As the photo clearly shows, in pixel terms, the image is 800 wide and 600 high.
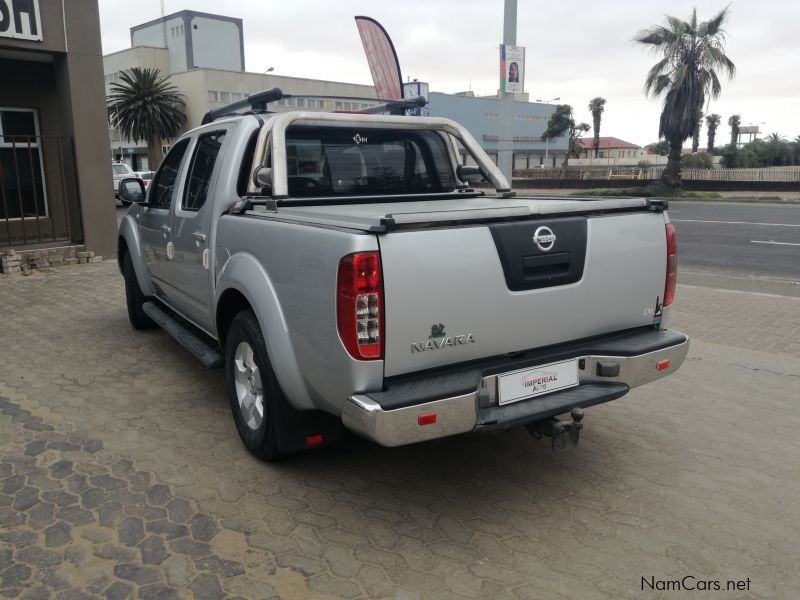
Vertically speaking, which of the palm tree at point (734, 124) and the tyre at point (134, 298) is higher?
the palm tree at point (734, 124)

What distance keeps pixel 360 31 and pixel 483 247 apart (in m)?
12.1

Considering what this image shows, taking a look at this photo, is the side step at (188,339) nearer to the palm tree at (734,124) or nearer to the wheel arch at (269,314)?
the wheel arch at (269,314)

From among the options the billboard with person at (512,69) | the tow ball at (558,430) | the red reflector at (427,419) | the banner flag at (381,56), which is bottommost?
the tow ball at (558,430)

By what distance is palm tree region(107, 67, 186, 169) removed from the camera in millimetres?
51094

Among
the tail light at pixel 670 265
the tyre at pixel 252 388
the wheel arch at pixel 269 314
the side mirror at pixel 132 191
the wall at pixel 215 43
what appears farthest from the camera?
the wall at pixel 215 43

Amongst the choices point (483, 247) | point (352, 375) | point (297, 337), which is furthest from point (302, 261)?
point (483, 247)

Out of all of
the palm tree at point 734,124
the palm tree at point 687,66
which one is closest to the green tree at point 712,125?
the palm tree at point 734,124

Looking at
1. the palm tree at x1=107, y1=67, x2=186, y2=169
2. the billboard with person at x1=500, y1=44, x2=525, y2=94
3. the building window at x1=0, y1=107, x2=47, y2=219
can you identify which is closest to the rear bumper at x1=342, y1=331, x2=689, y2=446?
the billboard with person at x1=500, y1=44, x2=525, y2=94

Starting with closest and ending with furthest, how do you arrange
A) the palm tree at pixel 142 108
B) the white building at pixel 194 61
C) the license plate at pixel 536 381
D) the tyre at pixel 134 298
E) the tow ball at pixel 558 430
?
the license plate at pixel 536 381 → the tow ball at pixel 558 430 → the tyre at pixel 134 298 → the palm tree at pixel 142 108 → the white building at pixel 194 61

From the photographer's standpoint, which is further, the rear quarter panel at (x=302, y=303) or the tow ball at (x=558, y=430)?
the tow ball at (x=558, y=430)

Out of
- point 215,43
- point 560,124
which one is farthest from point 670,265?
point 560,124

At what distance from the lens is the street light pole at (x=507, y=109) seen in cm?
958

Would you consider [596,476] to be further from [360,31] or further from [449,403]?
[360,31]

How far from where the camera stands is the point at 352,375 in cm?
290
